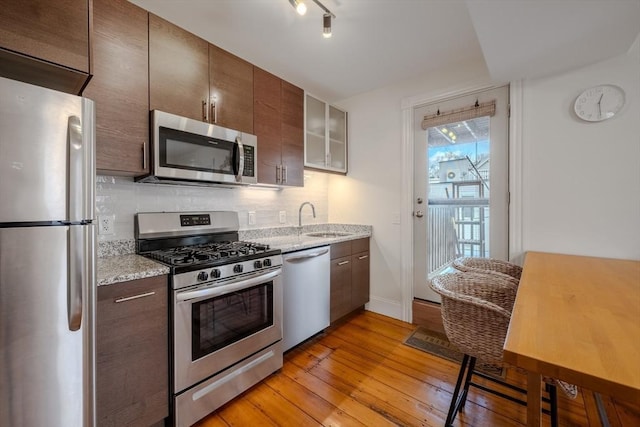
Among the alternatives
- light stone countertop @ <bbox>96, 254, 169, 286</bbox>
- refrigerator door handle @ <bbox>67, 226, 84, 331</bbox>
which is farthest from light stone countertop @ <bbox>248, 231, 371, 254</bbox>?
refrigerator door handle @ <bbox>67, 226, 84, 331</bbox>

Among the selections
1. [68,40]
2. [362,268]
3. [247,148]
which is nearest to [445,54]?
[247,148]

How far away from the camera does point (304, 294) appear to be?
2.23 m

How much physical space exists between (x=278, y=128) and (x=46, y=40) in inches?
58.5

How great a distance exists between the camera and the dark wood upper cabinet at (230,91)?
1921 mm

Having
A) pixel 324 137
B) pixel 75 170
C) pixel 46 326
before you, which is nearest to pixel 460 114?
pixel 324 137

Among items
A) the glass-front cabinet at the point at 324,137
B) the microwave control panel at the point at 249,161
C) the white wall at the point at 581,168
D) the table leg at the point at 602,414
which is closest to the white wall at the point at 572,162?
A: the white wall at the point at 581,168

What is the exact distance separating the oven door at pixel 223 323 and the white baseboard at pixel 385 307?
143cm

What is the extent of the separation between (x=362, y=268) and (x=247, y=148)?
174 centimetres

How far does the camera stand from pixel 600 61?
6.08 feet

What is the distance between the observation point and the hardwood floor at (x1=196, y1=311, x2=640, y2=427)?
1.53 meters

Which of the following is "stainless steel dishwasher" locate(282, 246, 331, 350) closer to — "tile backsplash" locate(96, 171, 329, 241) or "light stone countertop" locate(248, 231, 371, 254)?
"light stone countertop" locate(248, 231, 371, 254)

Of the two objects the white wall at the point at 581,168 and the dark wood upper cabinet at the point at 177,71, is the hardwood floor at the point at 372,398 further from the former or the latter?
the dark wood upper cabinet at the point at 177,71

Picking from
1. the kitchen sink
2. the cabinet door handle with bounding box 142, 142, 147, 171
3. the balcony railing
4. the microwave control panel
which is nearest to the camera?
the cabinet door handle with bounding box 142, 142, 147, 171

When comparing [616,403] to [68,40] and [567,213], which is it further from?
[68,40]
